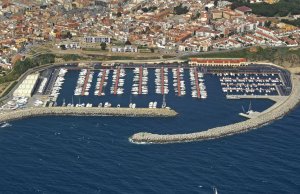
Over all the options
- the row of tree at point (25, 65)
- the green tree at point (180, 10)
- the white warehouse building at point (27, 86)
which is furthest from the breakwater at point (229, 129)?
the green tree at point (180, 10)

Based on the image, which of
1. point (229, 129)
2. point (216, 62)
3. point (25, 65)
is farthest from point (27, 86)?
point (229, 129)

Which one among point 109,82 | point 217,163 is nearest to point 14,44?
point 109,82

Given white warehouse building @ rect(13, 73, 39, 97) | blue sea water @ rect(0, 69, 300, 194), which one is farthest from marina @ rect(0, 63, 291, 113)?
blue sea water @ rect(0, 69, 300, 194)

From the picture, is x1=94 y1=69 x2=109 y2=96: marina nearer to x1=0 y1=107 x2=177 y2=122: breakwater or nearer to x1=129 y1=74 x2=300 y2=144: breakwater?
x1=0 y1=107 x2=177 y2=122: breakwater

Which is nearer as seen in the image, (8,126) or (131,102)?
(8,126)

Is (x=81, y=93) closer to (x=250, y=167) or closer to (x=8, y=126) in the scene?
(x=8, y=126)
